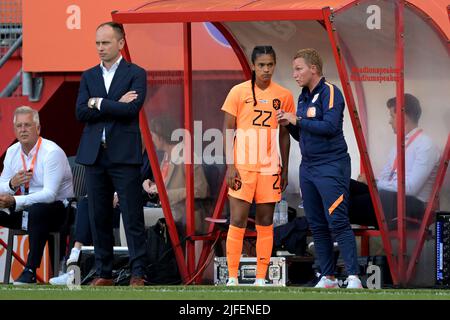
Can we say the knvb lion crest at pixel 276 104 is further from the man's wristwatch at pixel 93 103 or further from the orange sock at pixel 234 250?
the man's wristwatch at pixel 93 103

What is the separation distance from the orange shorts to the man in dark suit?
81 cm

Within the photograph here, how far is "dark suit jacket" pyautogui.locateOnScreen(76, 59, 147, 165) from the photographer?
1091 centimetres

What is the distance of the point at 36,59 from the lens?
50.5 feet

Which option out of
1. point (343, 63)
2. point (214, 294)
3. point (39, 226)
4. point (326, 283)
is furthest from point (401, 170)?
point (39, 226)

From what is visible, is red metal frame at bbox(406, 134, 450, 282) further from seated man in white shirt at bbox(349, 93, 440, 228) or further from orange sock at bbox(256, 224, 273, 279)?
orange sock at bbox(256, 224, 273, 279)

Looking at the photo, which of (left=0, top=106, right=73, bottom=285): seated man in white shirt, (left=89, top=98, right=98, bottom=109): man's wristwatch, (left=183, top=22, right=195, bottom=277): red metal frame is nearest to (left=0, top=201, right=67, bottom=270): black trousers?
(left=0, top=106, right=73, bottom=285): seated man in white shirt

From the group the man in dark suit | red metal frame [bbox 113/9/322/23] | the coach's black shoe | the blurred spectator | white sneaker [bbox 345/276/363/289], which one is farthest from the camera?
the blurred spectator

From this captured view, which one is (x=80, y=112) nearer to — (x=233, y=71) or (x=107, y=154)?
(x=107, y=154)

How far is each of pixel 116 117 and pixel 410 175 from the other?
2.40 metres

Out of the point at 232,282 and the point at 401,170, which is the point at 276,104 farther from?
the point at 232,282

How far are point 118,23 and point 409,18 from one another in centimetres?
228

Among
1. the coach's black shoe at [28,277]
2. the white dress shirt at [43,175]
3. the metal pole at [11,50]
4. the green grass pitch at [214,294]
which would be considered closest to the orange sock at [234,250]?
the green grass pitch at [214,294]

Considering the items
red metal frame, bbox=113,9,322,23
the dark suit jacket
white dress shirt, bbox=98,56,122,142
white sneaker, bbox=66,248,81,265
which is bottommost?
white sneaker, bbox=66,248,81,265

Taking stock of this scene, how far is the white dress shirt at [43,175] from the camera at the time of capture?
1227cm
